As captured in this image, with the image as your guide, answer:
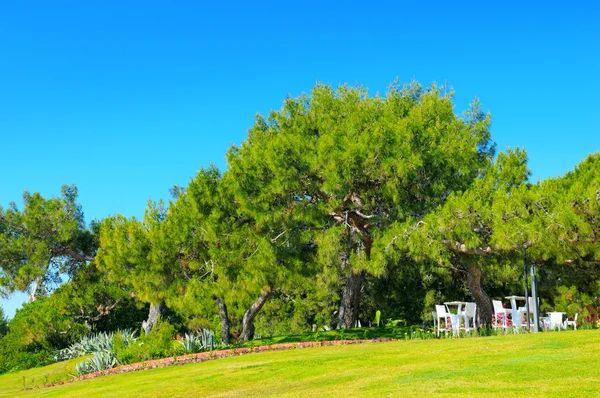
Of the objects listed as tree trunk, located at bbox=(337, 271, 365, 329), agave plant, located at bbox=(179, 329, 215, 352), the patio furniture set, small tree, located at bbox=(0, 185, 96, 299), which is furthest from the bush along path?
small tree, located at bbox=(0, 185, 96, 299)

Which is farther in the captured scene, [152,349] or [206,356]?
[152,349]

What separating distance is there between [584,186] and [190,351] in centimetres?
1150

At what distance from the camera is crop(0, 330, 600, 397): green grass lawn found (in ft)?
27.6

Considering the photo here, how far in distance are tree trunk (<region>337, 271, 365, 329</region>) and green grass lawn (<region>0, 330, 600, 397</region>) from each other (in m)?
6.55

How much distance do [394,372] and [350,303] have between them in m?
11.9

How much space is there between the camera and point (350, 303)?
22125 millimetres

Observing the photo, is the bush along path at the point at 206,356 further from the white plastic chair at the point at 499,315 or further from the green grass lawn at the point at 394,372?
the white plastic chair at the point at 499,315

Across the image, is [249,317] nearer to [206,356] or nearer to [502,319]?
[206,356]

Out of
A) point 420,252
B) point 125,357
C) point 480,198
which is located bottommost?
point 125,357

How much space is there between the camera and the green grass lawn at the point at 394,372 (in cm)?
840

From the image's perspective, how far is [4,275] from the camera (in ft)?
91.9

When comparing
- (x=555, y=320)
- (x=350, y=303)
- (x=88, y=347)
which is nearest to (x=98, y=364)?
(x=88, y=347)

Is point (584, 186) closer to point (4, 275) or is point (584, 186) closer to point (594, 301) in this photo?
point (594, 301)

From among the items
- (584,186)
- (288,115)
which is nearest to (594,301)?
(584,186)
